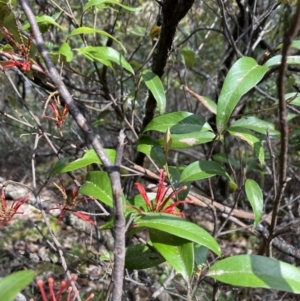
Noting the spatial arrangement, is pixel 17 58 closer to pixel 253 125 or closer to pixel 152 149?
pixel 152 149

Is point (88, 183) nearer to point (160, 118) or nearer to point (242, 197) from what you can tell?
point (160, 118)

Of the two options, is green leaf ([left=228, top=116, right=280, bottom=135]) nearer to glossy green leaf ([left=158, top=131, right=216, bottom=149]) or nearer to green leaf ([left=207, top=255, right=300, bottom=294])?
glossy green leaf ([left=158, top=131, right=216, bottom=149])

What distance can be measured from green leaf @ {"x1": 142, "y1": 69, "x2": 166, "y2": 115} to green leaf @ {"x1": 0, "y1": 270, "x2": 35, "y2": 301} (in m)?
0.72

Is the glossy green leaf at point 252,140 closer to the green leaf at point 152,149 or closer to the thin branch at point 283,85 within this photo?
the green leaf at point 152,149

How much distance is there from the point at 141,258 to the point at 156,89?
0.47 m

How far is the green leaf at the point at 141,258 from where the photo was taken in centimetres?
92

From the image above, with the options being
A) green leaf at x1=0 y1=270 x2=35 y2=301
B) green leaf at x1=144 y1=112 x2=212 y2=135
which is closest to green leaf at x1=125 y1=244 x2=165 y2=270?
green leaf at x1=144 y1=112 x2=212 y2=135

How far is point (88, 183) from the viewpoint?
915mm

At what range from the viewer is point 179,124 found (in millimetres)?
1066

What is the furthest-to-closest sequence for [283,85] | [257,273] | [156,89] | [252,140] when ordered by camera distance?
[156,89], [252,140], [257,273], [283,85]

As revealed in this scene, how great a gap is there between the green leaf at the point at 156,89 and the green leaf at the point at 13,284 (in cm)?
72

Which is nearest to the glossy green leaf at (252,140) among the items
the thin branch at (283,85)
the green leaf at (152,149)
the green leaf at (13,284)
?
the green leaf at (152,149)

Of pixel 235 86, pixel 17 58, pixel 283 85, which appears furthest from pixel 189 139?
pixel 283 85

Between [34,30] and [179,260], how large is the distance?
47 cm
